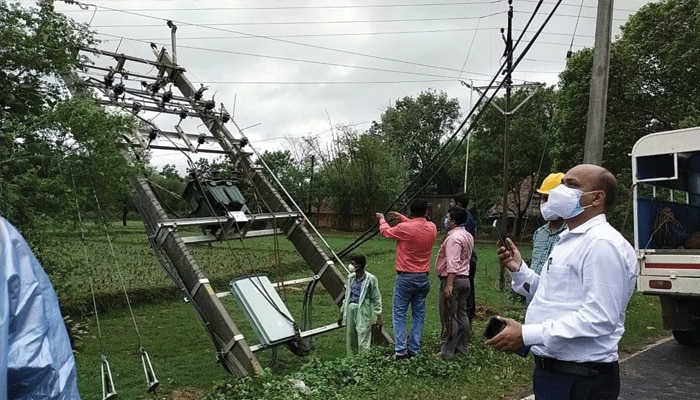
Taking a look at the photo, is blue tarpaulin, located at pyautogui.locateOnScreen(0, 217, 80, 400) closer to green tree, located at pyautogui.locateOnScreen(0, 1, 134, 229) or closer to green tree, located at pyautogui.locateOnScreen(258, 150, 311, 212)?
green tree, located at pyautogui.locateOnScreen(0, 1, 134, 229)

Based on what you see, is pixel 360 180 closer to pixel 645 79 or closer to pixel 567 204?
pixel 645 79

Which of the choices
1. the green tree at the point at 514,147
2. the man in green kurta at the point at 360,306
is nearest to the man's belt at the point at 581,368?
the man in green kurta at the point at 360,306

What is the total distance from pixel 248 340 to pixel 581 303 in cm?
781

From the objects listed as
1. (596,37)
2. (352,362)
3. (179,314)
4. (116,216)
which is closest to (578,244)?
(352,362)

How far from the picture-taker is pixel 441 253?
24.5 ft

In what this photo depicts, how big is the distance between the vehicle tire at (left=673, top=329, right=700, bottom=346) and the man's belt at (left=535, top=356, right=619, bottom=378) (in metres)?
6.75

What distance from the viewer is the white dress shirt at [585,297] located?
8.67ft

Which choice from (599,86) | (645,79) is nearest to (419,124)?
(645,79)

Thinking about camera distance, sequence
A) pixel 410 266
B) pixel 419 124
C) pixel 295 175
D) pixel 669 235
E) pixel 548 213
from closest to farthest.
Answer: pixel 548 213 < pixel 410 266 < pixel 669 235 < pixel 295 175 < pixel 419 124

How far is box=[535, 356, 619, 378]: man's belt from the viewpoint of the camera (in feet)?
9.09

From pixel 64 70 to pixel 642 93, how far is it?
19226 mm

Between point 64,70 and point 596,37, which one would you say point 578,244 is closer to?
point 64,70

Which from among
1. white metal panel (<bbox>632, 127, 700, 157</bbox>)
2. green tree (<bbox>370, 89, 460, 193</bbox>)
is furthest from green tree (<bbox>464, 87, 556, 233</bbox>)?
white metal panel (<bbox>632, 127, 700, 157</bbox>)

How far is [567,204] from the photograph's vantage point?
9.66 ft
